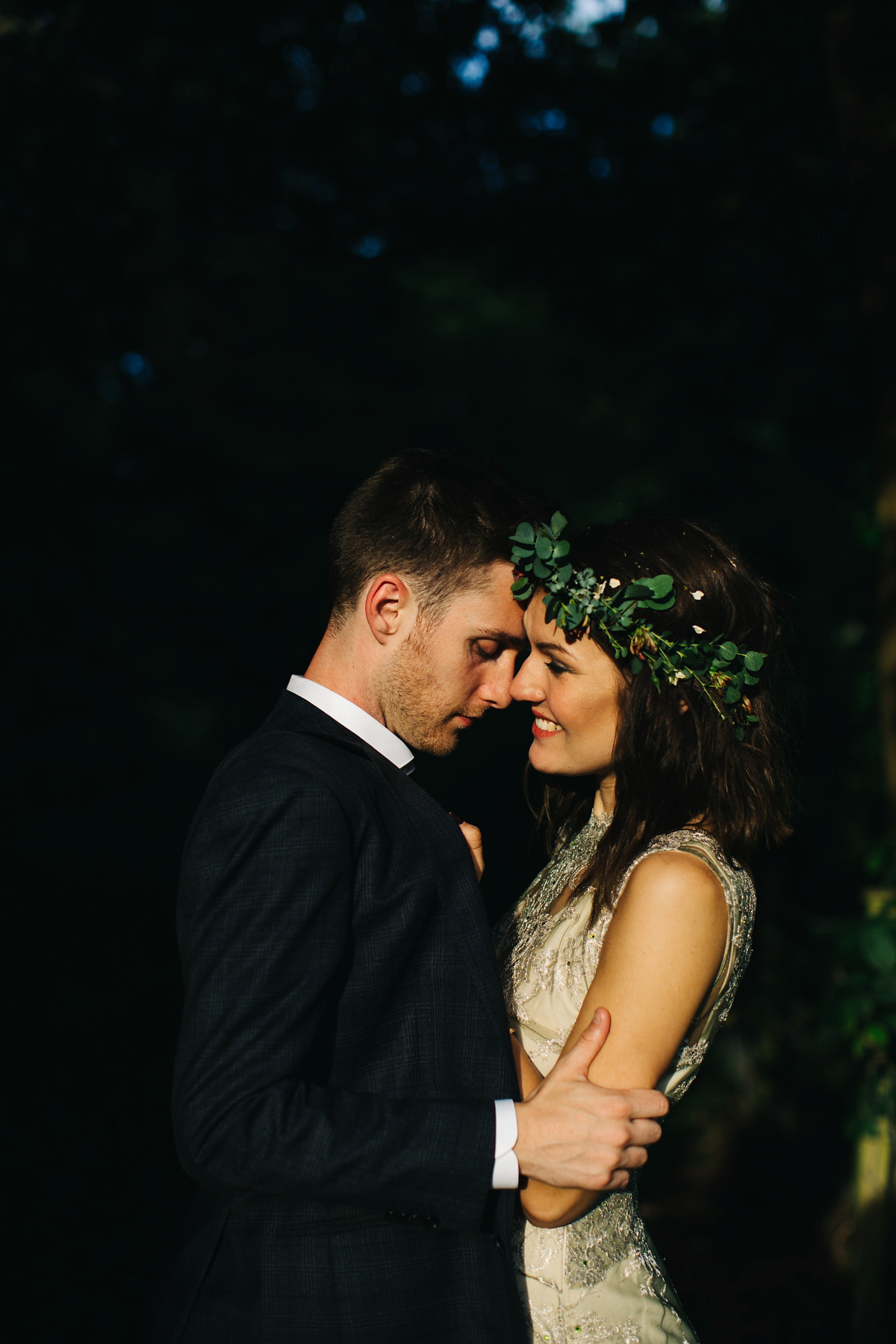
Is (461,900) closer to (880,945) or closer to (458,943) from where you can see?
(458,943)

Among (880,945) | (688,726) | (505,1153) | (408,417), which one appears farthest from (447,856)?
(408,417)

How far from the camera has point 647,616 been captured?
92.7 inches

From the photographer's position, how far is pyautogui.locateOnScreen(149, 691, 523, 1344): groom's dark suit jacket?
5.26 ft

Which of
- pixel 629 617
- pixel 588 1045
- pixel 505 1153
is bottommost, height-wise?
pixel 505 1153

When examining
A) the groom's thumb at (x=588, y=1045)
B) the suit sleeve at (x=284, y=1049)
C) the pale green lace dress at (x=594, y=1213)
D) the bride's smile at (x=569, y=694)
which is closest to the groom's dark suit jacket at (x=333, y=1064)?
the suit sleeve at (x=284, y=1049)

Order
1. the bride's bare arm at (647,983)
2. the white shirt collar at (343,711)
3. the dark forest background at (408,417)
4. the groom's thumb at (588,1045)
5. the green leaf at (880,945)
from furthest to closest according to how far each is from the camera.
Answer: the dark forest background at (408,417), the green leaf at (880,945), the white shirt collar at (343,711), the bride's bare arm at (647,983), the groom's thumb at (588,1045)

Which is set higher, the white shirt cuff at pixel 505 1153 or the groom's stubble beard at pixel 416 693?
the groom's stubble beard at pixel 416 693

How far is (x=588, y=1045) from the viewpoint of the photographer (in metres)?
1.90

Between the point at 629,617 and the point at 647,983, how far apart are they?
79 centimetres

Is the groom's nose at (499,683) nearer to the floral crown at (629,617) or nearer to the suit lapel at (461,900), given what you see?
the floral crown at (629,617)

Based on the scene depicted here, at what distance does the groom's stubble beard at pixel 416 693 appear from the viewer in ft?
7.11

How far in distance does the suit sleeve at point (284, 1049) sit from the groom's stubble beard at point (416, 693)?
1.58ft

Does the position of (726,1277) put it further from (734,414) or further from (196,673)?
(734,414)

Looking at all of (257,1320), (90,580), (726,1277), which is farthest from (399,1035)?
(726,1277)
